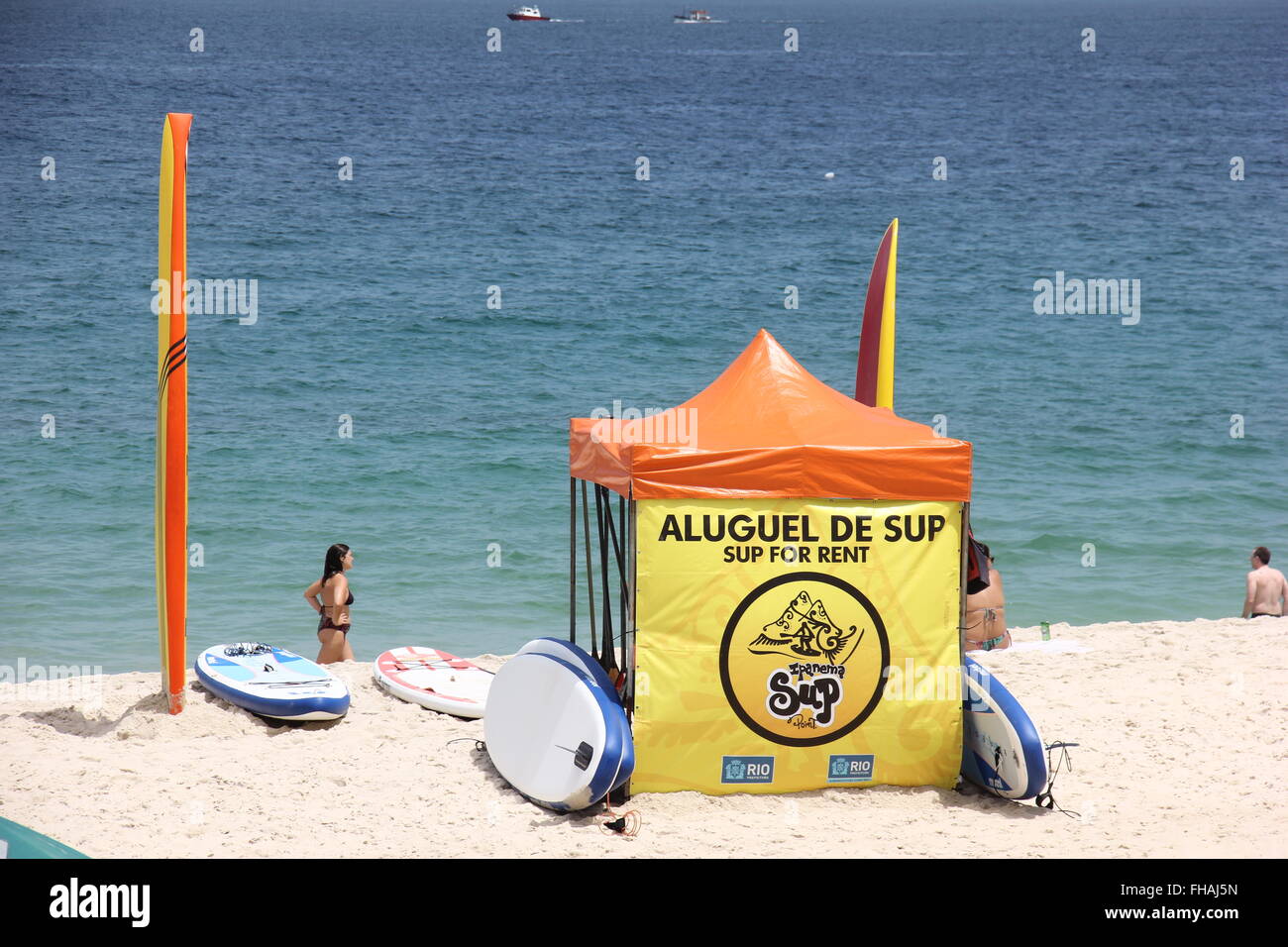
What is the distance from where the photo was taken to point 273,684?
7.79 metres

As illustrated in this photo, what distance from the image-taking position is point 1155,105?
53.6 metres

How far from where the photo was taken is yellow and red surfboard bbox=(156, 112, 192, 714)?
7.37m

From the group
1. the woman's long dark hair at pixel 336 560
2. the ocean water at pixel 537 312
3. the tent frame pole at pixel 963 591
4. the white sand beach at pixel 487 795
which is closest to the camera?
the white sand beach at pixel 487 795

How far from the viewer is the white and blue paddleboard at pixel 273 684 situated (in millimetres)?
7609

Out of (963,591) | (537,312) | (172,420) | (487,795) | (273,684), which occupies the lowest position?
(487,795)

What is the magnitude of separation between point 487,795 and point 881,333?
13.2 ft

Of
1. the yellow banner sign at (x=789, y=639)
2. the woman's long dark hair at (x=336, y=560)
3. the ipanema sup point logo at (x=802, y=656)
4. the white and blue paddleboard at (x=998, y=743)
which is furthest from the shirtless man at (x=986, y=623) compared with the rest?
the woman's long dark hair at (x=336, y=560)

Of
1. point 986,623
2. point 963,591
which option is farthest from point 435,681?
point 986,623

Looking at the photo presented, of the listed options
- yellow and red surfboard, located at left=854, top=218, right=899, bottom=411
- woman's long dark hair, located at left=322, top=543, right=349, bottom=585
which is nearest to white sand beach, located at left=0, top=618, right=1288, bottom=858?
woman's long dark hair, located at left=322, top=543, right=349, bottom=585

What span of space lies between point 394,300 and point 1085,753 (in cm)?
2080

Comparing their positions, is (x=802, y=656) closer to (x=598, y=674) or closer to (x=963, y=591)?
(x=963, y=591)

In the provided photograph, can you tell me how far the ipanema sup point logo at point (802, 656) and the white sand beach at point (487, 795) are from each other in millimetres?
433

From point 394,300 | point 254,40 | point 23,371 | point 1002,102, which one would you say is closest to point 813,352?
point 394,300

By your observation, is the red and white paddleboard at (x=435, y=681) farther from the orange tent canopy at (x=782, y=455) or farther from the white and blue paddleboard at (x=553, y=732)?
the orange tent canopy at (x=782, y=455)
